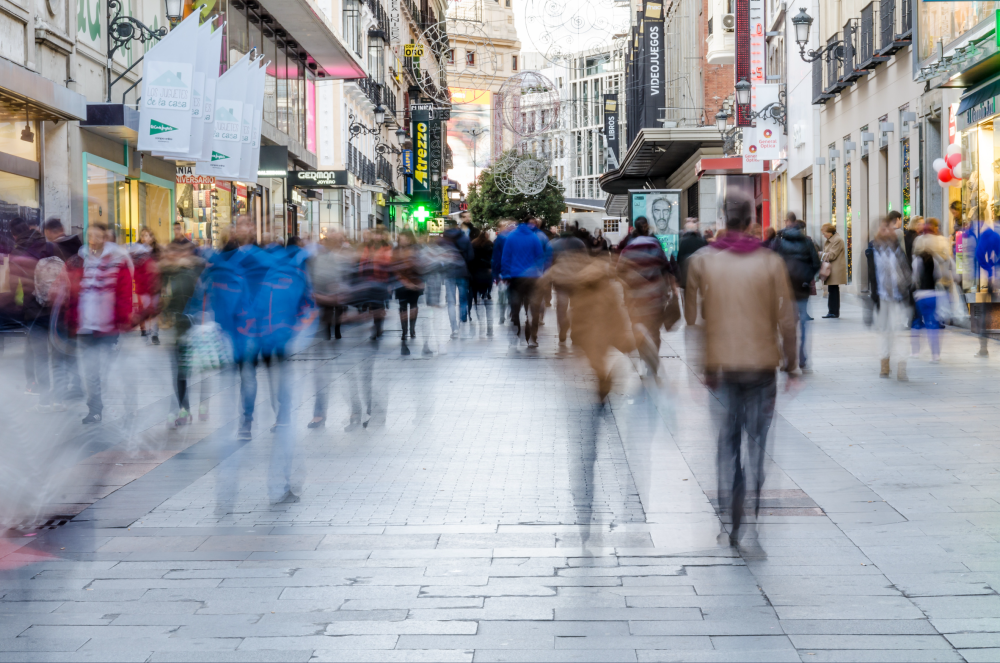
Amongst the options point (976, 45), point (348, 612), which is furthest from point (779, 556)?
point (976, 45)

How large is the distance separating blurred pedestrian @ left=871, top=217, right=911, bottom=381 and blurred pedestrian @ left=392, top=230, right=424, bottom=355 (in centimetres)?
593

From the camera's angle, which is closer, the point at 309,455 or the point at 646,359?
the point at 309,455

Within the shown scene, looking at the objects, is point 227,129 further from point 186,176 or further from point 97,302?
point 97,302

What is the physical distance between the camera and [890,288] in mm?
12203

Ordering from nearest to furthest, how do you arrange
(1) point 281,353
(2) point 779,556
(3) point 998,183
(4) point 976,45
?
(2) point 779,556 → (1) point 281,353 → (4) point 976,45 → (3) point 998,183

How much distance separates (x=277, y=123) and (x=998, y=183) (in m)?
20.9

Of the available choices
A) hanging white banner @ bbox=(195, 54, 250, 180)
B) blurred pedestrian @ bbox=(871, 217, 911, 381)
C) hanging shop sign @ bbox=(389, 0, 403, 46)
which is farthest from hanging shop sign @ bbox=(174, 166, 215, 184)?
hanging shop sign @ bbox=(389, 0, 403, 46)

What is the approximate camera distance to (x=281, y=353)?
25.4 feet

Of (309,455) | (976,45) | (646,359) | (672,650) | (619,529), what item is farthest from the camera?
(976,45)

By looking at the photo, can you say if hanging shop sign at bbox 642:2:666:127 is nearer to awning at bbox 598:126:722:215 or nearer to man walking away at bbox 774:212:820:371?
awning at bbox 598:126:722:215

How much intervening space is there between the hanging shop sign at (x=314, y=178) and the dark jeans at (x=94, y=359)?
27528 mm

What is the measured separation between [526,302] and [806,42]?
13.7m

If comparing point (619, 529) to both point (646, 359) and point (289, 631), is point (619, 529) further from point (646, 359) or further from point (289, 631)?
point (646, 359)

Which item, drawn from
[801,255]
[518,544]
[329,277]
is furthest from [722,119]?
[518,544]
